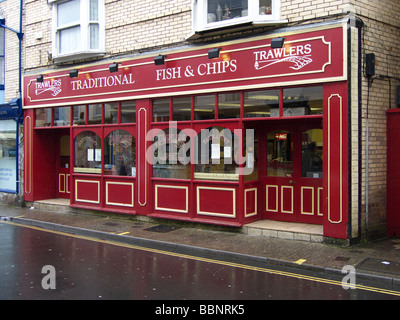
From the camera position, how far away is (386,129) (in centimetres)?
862

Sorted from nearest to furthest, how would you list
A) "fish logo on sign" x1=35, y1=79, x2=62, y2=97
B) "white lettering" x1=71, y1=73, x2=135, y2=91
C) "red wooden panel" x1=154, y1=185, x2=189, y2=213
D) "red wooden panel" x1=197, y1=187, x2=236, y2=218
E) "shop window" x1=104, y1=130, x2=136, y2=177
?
"red wooden panel" x1=197, y1=187, x2=236, y2=218 < "red wooden panel" x1=154, y1=185, x2=189, y2=213 < "white lettering" x1=71, y1=73, x2=135, y2=91 < "shop window" x1=104, y1=130, x2=136, y2=177 < "fish logo on sign" x1=35, y1=79, x2=62, y2=97

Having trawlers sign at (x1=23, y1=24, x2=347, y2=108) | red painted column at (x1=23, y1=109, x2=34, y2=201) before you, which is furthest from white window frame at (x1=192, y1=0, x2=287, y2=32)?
→ red painted column at (x1=23, y1=109, x2=34, y2=201)

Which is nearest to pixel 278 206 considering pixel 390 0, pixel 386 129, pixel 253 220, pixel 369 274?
pixel 253 220

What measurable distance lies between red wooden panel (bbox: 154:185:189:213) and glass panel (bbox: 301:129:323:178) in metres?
2.85

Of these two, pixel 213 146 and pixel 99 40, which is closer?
pixel 213 146

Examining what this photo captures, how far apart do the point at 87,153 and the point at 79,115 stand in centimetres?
115

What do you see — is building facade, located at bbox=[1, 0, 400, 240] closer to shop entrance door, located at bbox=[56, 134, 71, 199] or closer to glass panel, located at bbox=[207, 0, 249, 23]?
glass panel, located at bbox=[207, 0, 249, 23]

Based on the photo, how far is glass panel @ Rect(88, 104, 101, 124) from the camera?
11.6 metres

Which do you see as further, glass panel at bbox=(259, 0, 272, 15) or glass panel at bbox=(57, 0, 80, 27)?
glass panel at bbox=(57, 0, 80, 27)

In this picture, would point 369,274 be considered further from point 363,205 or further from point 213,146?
point 213,146

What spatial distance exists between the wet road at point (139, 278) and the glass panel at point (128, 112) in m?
3.92

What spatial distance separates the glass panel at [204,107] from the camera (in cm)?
945
